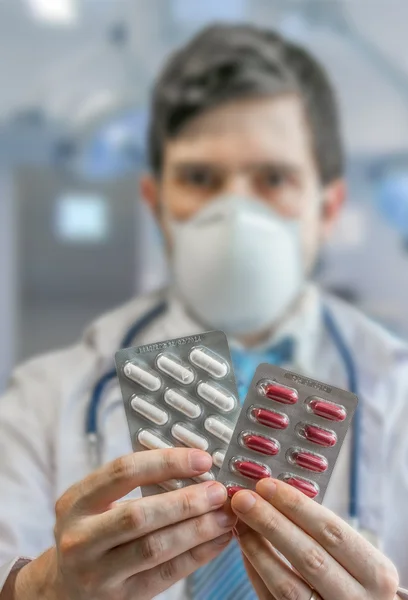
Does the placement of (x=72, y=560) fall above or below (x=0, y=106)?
below

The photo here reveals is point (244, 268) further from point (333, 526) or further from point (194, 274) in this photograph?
point (333, 526)

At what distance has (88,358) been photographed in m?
0.80

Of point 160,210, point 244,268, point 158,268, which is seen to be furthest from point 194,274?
point 158,268

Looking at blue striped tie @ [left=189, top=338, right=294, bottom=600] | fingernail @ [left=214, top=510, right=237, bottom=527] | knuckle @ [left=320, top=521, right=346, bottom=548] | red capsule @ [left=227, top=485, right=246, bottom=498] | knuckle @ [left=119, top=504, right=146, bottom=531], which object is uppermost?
knuckle @ [left=119, top=504, right=146, bottom=531]

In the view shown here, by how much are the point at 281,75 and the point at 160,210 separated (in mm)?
258

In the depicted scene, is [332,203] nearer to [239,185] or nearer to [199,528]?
[239,185]

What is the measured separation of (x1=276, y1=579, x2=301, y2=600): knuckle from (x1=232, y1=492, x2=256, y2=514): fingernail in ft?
0.23

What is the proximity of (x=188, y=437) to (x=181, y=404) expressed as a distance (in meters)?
0.03

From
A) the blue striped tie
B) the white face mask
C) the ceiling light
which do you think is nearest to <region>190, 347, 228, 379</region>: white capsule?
the blue striped tie

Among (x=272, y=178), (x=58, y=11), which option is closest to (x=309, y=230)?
(x=272, y=178)

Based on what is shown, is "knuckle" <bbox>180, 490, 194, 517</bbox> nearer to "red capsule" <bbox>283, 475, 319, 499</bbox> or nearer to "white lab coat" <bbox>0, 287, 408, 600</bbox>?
"red capsule" <bbox>283, 475, 319, 499</bbox>

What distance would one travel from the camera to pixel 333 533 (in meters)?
0.41

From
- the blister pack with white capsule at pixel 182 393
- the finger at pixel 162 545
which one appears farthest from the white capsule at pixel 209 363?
the finger at pixel 162 545

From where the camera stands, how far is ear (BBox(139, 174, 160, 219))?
3.08 ft
